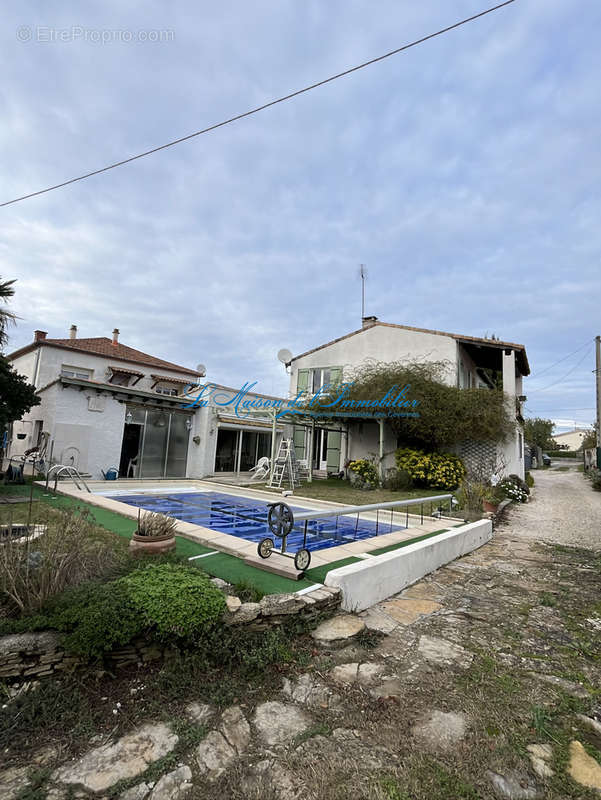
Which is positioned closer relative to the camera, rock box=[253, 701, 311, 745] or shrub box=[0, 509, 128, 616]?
rock box=[253, 701, 311, 745]

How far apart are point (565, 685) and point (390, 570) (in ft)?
6.64

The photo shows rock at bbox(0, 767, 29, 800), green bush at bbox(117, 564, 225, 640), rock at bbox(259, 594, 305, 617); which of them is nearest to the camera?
rock at bbox(0, 767, 29, 800)

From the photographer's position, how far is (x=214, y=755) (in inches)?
90.7

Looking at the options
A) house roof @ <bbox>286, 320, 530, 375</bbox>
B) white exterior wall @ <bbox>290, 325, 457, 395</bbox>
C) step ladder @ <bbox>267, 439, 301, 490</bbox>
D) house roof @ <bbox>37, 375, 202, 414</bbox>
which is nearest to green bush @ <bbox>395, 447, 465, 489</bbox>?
white exterior wall @ <bbox>290, 325, 457, 395</bbox>

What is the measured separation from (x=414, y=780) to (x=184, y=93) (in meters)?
9.04

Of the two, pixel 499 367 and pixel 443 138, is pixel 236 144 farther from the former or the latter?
pixel 499 367

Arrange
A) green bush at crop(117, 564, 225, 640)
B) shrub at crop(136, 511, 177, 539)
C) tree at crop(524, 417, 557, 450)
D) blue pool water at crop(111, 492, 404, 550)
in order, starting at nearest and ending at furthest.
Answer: green bush at crop(117, 564, 225, 640) → shrub at crop(136, 511, 177, 539) → blue pool water at crop(111, 492, 404, 550) → tree at crop(524, 417, 557, 450)

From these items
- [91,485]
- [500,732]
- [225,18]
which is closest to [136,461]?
[91,485]

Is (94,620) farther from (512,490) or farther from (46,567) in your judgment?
(512,490)

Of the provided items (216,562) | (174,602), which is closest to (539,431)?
(216,562)

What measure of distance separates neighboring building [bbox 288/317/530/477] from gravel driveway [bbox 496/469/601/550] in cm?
195

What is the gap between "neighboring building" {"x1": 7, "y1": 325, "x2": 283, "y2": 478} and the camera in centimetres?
1328

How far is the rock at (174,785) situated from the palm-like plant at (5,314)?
997cm

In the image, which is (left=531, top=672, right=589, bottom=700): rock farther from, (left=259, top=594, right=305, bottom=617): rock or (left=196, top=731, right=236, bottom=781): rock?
(left=196, top=731, right=236, bottom=781): rock
